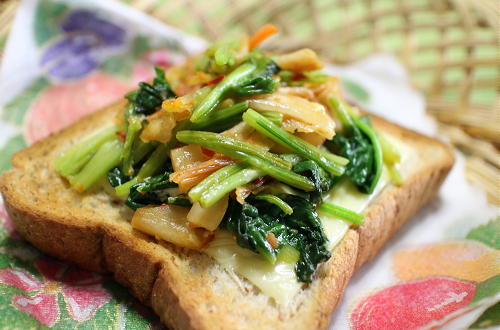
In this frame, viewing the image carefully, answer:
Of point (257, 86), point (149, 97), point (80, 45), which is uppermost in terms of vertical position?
point (80, 45)

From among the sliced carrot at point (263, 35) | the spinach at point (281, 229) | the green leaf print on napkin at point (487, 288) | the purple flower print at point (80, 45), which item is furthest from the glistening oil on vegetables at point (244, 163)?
the purple flower print at point (80, 45)

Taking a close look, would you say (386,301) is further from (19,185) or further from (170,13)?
(170,13)

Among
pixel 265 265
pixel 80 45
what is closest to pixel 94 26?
pixel 80 45

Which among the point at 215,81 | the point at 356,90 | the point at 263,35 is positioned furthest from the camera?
the point at 356,90

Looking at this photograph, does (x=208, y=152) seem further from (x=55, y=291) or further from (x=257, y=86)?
(x=55, y=291)

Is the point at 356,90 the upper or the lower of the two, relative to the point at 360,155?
lower
